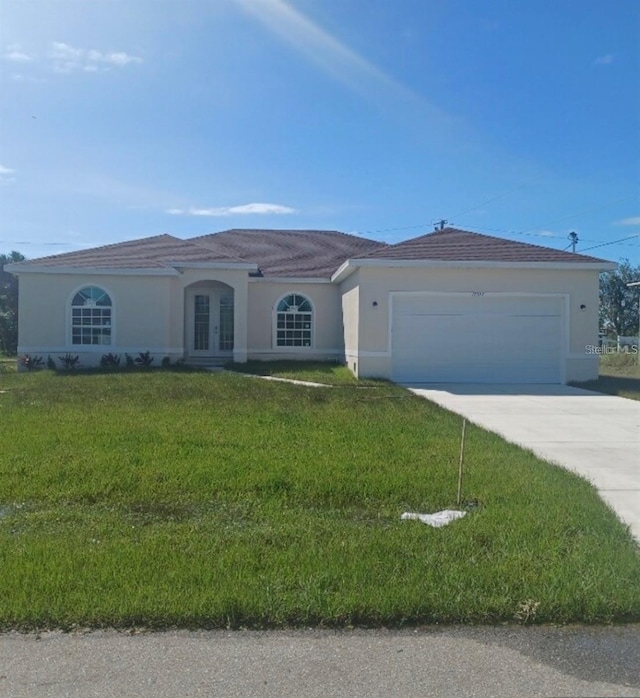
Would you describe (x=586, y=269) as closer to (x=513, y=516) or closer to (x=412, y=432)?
(x=412, y=432)

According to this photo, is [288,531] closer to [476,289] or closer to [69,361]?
[476,289]

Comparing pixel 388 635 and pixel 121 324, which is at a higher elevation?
pixel 121 324

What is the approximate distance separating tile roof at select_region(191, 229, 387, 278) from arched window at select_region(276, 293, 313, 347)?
0.95 m

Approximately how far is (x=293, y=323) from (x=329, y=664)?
741 inches

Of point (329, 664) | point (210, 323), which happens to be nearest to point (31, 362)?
point (210, 323)

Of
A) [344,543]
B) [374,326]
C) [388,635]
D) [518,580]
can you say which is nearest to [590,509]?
[518,580]

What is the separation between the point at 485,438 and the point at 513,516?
3518 mm

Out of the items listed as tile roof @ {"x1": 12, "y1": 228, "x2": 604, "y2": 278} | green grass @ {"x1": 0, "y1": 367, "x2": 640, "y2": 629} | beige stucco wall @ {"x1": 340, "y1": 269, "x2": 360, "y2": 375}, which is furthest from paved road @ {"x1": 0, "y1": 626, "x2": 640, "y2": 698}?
tile roof @ {"x1": 12, "y1": 228, "x2": 604, "y2": 278}

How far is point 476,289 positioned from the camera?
17.3 meters

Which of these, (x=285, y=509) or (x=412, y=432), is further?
(x=412, y=432)

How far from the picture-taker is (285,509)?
5.80 meters

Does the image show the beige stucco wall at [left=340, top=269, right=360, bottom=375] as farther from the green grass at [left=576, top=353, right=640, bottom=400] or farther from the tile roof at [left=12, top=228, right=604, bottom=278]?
the green grass at [left=576, top=353, right=640, bottom=400]

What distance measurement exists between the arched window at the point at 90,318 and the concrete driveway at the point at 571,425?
9.98 metres

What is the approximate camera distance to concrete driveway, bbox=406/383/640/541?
701cm
